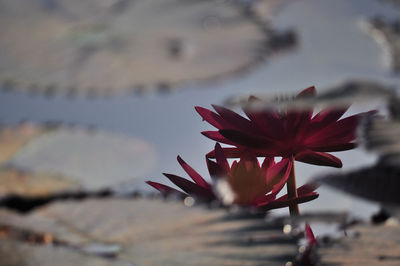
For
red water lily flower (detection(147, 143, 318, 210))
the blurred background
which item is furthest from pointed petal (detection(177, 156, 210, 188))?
the blurred background

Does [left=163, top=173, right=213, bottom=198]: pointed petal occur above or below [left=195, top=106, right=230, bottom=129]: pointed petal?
below

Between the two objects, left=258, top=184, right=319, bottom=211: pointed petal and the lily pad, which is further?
the lily pad

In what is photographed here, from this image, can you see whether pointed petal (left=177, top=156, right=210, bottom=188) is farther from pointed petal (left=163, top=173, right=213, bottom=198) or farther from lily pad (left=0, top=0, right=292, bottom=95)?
lily pad (left=0, top=0, right=292, bottom=95)

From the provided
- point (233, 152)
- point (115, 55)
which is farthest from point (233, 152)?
point (115, 55)

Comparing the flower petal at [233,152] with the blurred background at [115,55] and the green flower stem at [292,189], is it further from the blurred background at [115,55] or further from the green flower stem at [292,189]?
the blurred background at [115,55]

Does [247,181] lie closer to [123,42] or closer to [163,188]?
[163,188]

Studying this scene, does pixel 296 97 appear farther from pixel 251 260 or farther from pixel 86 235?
pixel 86 235

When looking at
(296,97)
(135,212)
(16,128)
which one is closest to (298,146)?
(296,97)

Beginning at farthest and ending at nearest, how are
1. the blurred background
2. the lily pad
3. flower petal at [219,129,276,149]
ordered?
the lily pad
the blurred background
flower petal at [219,129,276,149]
